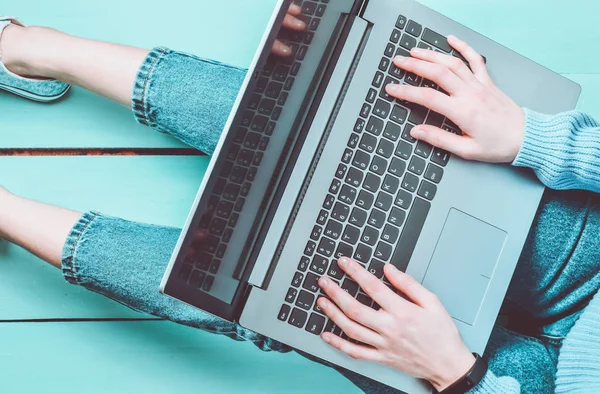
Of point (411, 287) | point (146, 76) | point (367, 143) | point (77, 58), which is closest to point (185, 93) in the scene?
point (146, 76)

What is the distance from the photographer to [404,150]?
0.61m

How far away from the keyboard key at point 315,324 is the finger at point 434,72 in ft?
0.95

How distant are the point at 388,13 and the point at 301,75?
131 mm

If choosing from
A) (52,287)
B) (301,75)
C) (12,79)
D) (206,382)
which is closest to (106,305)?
(52,287)

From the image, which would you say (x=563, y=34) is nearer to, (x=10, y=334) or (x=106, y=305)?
(x=106, y=305)

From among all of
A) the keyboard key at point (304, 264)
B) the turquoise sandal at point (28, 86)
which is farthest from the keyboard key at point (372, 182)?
the turquoise sandal at point (28, 86)

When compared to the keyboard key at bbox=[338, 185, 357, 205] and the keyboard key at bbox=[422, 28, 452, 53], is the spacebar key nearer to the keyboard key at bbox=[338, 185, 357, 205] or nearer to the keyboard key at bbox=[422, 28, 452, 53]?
the keyboard key at bbox=[338, 185, 357, 205]

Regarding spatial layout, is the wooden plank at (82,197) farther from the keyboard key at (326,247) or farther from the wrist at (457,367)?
the wrist at (457,367)

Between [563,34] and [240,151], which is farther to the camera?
[563,34]

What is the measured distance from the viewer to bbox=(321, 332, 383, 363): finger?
0.58m

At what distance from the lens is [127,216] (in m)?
0.78

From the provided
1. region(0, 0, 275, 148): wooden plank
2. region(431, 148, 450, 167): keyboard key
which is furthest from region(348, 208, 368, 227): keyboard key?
region(0, 0, 275, 148): wooden plank

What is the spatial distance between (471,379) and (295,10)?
0.44 meters

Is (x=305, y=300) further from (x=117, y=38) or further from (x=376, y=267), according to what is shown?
(x=117, y=38)
